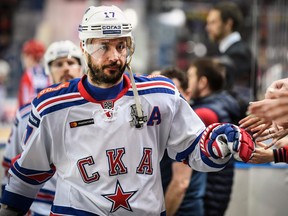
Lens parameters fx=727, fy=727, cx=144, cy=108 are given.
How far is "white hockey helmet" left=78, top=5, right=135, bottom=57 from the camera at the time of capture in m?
3.24

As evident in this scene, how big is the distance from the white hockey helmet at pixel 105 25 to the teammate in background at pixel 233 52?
2035 millimetres

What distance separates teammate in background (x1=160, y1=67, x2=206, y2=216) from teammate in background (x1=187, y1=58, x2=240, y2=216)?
94 millimetres

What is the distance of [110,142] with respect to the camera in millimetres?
3238

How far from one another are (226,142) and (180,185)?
117 cm

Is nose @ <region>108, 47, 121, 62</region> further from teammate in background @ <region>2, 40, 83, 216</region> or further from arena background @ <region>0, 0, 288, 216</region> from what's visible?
arena background @ <region>0, 0, 288, 216</region>

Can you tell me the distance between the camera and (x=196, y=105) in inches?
175

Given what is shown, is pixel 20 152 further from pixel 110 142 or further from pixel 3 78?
pixel 3 78

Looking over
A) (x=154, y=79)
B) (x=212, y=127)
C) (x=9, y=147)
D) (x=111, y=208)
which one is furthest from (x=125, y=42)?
(x=9, y=147)

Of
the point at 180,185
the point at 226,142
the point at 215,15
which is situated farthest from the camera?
the point at 215,15

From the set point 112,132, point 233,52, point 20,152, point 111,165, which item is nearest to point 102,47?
point 112,132

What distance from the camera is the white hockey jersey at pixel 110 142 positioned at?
10.6ft

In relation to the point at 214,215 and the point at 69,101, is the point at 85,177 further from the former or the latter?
the point at 214,215

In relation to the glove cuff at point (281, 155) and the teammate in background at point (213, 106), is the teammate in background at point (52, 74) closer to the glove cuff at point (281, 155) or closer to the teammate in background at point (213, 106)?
the teammate in background at point (213, 106)

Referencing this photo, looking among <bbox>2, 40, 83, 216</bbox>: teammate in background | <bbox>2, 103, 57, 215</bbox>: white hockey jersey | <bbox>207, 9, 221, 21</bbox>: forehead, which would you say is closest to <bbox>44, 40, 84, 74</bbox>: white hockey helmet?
<bbox>2, 40, 83, 216</bbox>: teammate in background
